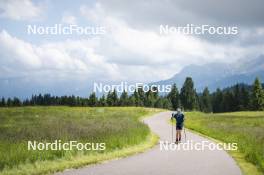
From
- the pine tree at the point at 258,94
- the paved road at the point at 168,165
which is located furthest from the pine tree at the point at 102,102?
the paved road at the point at 168,165

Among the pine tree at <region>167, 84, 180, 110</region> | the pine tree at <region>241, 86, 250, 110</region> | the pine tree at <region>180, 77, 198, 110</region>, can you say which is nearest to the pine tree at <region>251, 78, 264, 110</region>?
the pine tree at <region>241, 86, 250, 110</region>

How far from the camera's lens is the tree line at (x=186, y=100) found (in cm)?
12262

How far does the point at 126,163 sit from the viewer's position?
46.5 feet

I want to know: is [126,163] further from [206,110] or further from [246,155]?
[206,110]

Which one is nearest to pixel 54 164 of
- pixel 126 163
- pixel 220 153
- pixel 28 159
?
pixel 28 159

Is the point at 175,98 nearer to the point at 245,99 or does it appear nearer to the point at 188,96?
the point at 188,96

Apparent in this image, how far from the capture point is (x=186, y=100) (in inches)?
4855

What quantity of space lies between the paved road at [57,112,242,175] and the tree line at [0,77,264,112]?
97277 mm

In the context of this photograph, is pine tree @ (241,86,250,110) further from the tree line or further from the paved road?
the paved road

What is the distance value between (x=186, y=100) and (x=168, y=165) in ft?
363

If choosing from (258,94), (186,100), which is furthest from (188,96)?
(258,94)

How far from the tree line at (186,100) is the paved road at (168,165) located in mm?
97277

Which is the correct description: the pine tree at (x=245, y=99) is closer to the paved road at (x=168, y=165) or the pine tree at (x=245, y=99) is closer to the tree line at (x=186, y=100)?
the tree line at (x=186, y=100)

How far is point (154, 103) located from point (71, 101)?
3760 centimetres
